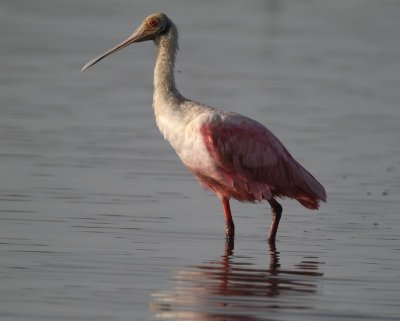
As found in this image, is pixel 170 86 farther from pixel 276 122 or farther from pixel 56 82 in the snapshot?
pixel 56 82

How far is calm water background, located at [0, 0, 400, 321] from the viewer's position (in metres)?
10.3

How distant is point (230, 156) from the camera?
44.3 ft

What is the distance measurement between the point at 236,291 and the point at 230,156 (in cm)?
305

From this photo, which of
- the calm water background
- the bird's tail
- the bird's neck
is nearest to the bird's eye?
the bird's neck

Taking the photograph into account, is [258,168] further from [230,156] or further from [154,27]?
[154,27]

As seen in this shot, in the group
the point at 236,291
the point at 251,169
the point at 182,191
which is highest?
the point at 251,169

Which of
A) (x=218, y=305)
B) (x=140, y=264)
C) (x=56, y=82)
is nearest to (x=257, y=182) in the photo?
(x=140, y=264)

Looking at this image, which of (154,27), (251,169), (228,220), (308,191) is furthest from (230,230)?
(154,27)

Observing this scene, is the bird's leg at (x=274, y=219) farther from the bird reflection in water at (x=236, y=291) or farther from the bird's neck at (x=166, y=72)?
the bird's neck at (x=166, y=72)

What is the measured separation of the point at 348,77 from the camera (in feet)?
87.3

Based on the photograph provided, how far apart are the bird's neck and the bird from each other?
0.04 ft

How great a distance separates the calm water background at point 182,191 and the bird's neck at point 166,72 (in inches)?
43.5

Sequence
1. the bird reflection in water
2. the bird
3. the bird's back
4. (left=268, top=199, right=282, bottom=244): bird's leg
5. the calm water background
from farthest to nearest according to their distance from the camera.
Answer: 1. the bird's back
2. the bird
3. (left=268, top=199, right=282, bottom=244): bird's leg
4. the calm water background
5. the bird reflection in water

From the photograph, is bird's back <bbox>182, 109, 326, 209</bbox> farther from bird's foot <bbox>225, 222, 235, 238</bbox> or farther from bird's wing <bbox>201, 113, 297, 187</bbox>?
bird's foot <bbox>225, 222, 235, 238</bbox>
